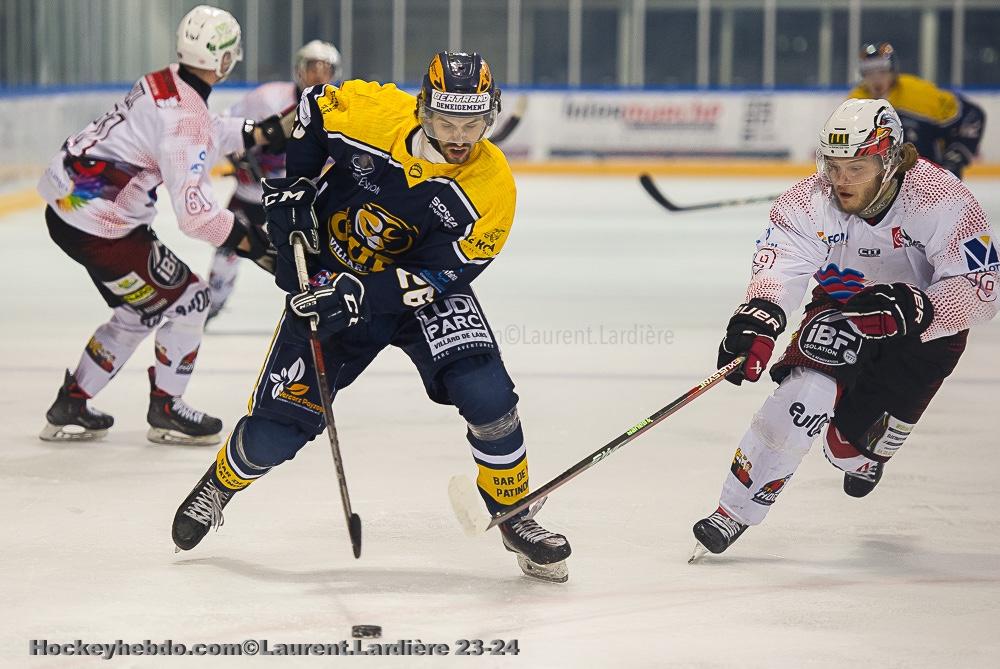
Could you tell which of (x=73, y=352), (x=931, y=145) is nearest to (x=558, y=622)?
(x=73, y=352)

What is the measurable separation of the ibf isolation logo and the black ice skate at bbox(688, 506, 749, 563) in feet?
3.21

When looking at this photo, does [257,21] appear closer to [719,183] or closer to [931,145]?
[719,183]

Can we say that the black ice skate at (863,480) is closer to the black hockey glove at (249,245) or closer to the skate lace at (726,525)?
the skate lace at (726,525)

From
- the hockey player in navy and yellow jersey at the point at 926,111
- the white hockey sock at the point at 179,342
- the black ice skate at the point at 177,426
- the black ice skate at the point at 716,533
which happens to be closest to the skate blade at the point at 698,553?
the black ice skate at the point at 716,533

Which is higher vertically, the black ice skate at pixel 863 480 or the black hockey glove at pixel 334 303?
the black hockey glove at pixel 334 303

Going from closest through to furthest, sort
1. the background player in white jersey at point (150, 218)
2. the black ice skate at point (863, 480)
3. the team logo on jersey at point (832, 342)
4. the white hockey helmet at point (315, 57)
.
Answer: the team logo on jersey at point (832, 342) < the black ice skate at point (863, 480) < the background player in white jersey at point (150, 218) < the white hockey helmet at point (315, 57)

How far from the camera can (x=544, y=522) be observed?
389 centimetres

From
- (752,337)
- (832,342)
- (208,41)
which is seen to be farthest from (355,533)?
(208,41)

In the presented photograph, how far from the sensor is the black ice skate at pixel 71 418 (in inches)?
191

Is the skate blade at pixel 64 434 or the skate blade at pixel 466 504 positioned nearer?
the skate blade at pixel 466 504

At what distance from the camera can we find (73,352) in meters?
6.38

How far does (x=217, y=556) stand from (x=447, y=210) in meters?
0.98

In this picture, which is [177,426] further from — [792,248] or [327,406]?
[792,248]
